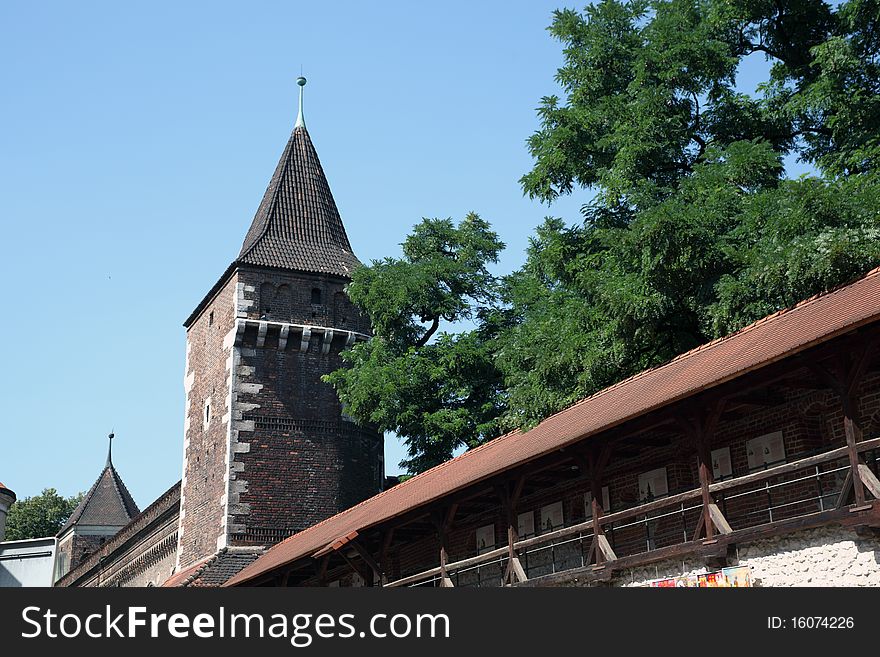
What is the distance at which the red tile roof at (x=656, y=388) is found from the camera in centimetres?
1242

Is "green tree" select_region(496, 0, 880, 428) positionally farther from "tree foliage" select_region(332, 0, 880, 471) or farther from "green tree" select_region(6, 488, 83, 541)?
"green tree" select_region(6, 488, 83, 541)

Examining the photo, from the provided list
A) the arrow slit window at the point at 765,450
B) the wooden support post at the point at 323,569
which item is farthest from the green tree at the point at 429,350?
the arrow slit window at the point at 765,450

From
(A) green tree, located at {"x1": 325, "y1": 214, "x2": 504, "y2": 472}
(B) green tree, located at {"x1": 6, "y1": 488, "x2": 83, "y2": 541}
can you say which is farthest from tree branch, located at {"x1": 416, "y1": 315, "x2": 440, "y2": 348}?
(B) green tree, located at {"x1": 6, "y1": 488, "x2": 83, "y2": 541}

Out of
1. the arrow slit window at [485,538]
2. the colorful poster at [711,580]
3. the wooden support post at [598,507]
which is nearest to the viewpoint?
the colorful poster at [711,580]

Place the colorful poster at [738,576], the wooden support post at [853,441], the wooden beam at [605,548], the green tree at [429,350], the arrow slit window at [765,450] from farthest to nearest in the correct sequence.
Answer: the green tree at [429,350], the wooden beam at [605,548], the arrow slit window at [765,450], the colorful poster at [738,576], the wooden support post at [853,441]

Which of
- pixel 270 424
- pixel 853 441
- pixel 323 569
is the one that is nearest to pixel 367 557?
pixel 323 569

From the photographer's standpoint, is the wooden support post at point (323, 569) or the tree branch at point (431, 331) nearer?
the wooden support post at point (323, 569)

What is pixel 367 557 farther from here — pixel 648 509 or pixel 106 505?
pixel 106 505

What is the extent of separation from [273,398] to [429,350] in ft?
12.7

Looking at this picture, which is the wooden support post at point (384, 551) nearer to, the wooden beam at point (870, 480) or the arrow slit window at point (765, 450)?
the arrow slit window at point (765, 450)

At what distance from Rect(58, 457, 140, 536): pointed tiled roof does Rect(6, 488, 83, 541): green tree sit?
10395 mm

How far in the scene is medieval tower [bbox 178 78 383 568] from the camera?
28766mm

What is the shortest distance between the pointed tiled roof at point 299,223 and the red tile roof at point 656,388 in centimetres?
1124

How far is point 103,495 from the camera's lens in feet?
174
